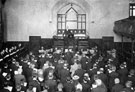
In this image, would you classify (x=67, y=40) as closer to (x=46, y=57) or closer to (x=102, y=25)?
(x=102, y=25)

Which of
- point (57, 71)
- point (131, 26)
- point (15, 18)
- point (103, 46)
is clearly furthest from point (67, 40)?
point (57, 71)

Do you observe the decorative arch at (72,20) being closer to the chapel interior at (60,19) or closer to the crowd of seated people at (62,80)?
the chapel interior at (60,19)

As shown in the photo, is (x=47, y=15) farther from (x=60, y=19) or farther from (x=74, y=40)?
(x=74, y=40)

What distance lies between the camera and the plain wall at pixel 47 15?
31.5 meters

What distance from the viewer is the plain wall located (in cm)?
3153

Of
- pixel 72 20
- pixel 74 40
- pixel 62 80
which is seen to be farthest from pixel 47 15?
pixel 62 80

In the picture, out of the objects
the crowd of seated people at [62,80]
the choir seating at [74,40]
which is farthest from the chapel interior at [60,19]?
the crowd of seated people at [62,80]

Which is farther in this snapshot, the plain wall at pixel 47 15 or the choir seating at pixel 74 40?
the plain wall at pixel 47 15

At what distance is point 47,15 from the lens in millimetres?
31656

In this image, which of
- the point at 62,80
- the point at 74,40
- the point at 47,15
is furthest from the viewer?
the point at 47,15

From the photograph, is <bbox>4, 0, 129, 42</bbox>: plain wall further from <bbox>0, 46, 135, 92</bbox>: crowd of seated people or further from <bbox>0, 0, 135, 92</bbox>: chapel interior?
<bbox>0, 46, 135, 92</bbox>: crowd of seated people

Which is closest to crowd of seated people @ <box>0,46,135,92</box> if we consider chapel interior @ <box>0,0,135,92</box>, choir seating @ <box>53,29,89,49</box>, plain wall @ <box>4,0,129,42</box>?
choir seating @ <box>53,29,89,49</box>

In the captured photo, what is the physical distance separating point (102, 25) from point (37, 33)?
6.74 metres

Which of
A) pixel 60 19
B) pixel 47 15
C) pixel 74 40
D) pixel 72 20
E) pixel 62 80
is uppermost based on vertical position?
pixel 47 15
